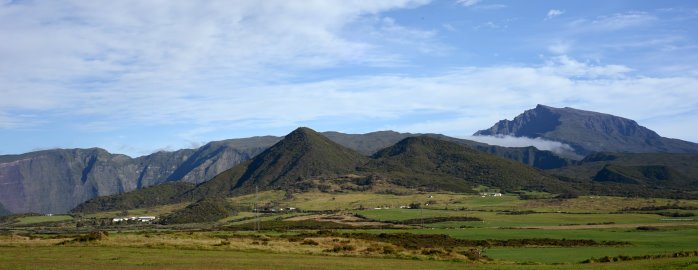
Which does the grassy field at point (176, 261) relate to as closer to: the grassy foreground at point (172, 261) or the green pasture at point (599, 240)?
the grassy foreground at point (172, 261)

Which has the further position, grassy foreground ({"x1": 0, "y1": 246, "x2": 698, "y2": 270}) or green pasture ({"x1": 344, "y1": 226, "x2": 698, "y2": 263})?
green pasture ({"x1": 344, "y1": 226, "x2": 698, "y2": 263})

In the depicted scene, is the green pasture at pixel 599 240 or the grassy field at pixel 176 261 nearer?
the grassy field at pixel 176 261

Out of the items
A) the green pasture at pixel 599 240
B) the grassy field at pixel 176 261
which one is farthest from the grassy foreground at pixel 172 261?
the green pasture at pixel 599 240

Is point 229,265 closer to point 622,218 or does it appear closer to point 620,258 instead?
point 620,258

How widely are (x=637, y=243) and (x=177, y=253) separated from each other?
97.6 m

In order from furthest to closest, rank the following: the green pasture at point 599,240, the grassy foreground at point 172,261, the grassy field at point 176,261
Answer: the green pasture at point 599,240
the grassy field at point 176,261
the grassy foreground at point 172,261

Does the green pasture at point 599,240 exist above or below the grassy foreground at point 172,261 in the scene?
below

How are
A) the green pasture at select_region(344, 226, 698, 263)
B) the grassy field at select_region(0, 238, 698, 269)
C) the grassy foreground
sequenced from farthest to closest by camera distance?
the green pasture at select_region(344, 226, 698, 263)
the grassy field at select_region(0, 238, 698, 269)
the grassy foreground

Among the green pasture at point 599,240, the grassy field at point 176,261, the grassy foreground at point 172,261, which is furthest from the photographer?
the green pasture at point 599,240

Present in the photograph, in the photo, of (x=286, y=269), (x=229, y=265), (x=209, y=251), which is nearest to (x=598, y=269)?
(x=286, y=269)

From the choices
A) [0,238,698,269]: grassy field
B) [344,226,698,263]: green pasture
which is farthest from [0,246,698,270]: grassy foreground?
[344,226,698,263]: green pasture

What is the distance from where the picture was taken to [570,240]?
123 metres

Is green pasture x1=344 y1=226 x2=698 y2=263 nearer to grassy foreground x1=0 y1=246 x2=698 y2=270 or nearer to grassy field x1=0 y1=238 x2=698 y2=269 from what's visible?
grassy field x1=0 y1=238 x2=698 y2=269

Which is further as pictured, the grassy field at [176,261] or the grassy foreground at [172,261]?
the grassy field at [176,261]
